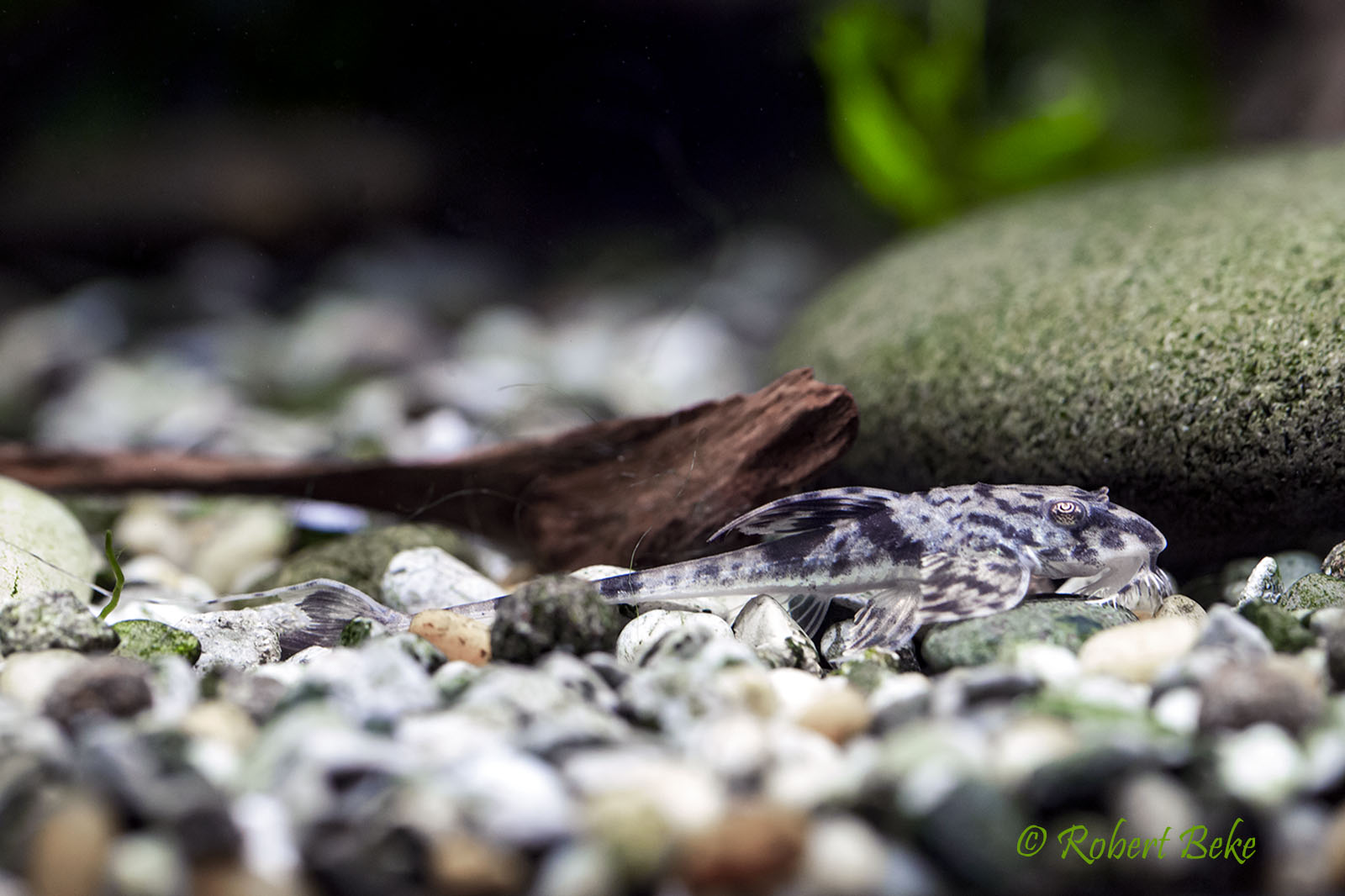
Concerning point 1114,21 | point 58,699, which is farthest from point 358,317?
point 1114,21

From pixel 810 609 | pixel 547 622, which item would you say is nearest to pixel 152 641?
pixel 547 622

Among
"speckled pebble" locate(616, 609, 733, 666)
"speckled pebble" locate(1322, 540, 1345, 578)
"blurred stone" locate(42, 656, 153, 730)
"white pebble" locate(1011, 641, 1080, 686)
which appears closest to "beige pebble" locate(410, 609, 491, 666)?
"speckled pebble" locate(616, 609, 733, 666)

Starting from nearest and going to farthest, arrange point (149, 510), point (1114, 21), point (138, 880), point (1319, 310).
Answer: point (138, 880) → point (1319, 310) → point (149, 510) → point (1114, 21)

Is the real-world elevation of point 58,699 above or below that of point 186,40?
below

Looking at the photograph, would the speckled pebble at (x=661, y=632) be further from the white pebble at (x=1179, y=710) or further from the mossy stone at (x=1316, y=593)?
the mossy stone at (x=1316, y=593)

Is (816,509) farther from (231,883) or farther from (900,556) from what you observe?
(231,883)

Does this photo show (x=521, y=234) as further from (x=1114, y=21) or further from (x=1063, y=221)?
(x=1114, y=21)

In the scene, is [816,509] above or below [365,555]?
above
